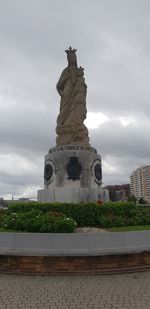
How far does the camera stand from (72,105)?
1817 centimetres

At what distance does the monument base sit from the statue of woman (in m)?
2.89

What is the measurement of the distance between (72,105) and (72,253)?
11825 mm

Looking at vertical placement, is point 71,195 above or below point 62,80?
below

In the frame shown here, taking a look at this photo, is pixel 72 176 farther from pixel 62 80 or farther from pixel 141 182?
pixel 141 182

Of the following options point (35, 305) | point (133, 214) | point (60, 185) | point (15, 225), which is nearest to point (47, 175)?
point (60, 185)

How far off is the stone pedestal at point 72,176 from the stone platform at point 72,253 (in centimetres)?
720

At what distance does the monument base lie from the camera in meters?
15.0

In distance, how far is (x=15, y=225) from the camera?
9969 millimetres

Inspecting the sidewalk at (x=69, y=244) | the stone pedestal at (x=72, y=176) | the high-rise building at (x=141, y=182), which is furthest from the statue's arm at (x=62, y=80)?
the high-rise building at (x=141, y=182)

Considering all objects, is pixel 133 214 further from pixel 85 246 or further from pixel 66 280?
pixel 66 280

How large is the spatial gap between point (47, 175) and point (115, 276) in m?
9.57

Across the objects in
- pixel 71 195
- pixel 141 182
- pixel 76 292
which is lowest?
pixel 76 292

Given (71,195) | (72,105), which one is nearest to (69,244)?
(71,195)

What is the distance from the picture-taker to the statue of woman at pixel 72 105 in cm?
1753
